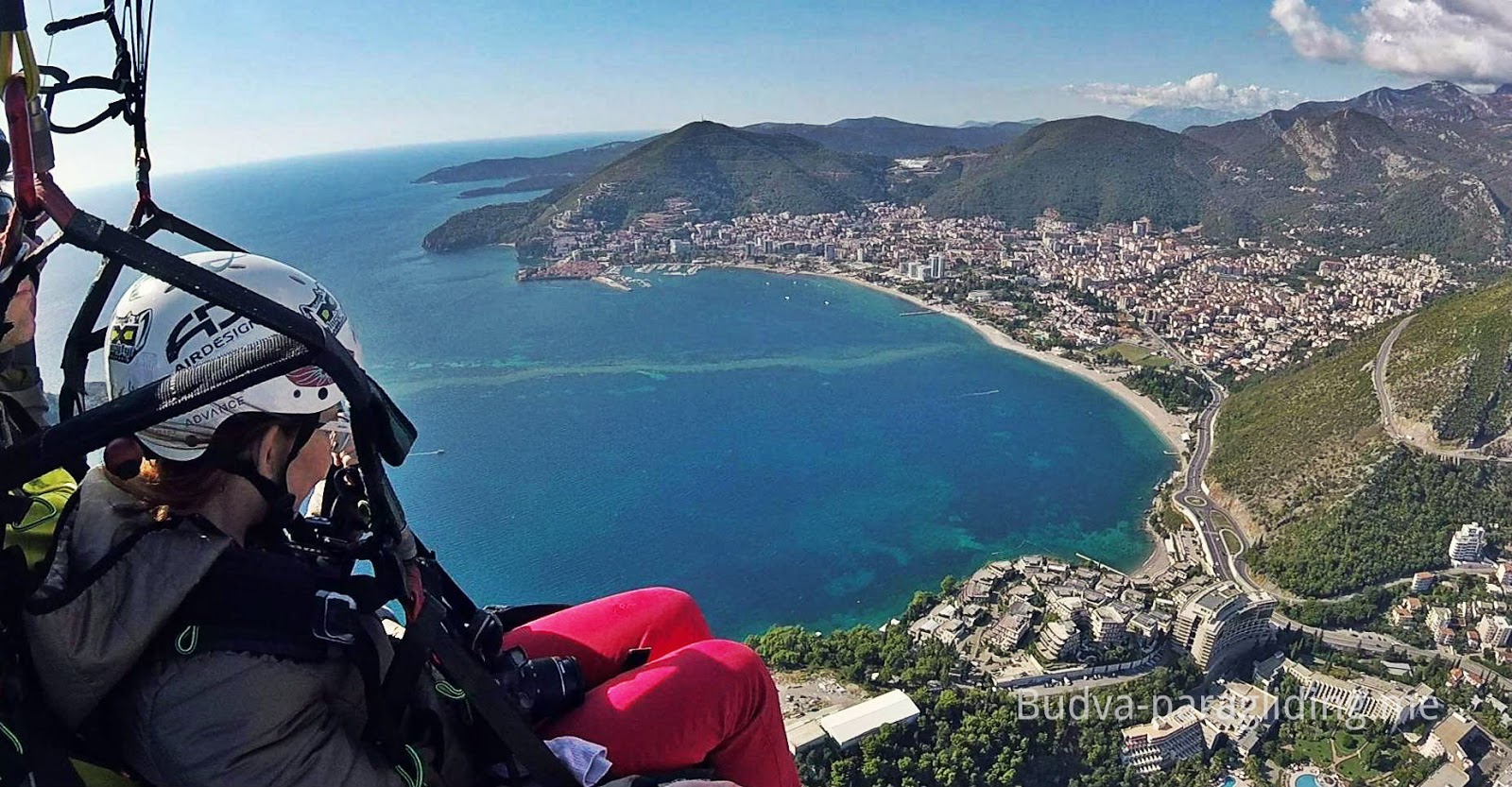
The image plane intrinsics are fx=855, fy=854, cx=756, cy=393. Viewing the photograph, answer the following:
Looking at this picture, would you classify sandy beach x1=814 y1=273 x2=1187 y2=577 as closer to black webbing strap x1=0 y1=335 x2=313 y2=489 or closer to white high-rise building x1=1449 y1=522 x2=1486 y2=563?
white high-rise building x1=1449 y1=522 x2=1486 y2=563

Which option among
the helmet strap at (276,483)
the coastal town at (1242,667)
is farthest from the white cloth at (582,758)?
the coastal town at (1242,667)

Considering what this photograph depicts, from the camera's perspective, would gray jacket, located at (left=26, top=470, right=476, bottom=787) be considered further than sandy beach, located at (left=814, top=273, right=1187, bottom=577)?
No

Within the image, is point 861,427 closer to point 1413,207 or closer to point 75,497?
point 75,497

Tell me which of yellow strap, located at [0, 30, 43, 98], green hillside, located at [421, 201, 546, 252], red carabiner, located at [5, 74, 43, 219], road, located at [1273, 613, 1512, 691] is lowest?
road, located at [1273, 613, 1512, 691]

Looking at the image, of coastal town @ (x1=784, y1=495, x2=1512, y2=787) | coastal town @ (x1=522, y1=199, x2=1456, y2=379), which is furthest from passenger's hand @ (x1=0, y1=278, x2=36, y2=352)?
coastal town @ (x1=522, y1=199, x2=1456, y2=379)

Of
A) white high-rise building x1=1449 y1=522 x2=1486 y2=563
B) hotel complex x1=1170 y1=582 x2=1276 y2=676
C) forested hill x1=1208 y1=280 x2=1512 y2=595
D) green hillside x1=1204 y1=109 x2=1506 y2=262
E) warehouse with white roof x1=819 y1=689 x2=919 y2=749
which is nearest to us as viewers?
warehouse with white roof x1=819 y1=689 x2=919 y2=749

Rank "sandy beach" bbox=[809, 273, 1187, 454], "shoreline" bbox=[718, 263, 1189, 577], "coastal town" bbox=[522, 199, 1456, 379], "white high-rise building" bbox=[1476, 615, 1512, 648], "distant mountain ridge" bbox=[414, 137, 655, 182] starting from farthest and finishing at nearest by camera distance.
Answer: "distant mountain ridge" bbox=[414, 137, 655, 182] → "coastal town" bbox=[522, 199, 1456, 379] → "sandy beach" bbox=[809, 273, 1187, 454] → "shoreline" bbox=[718, 263, 1189, 577] → "white high-rise building" bbox=[1476, 615, 1512, 648]

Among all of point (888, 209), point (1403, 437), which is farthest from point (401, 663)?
point (888, 209)
